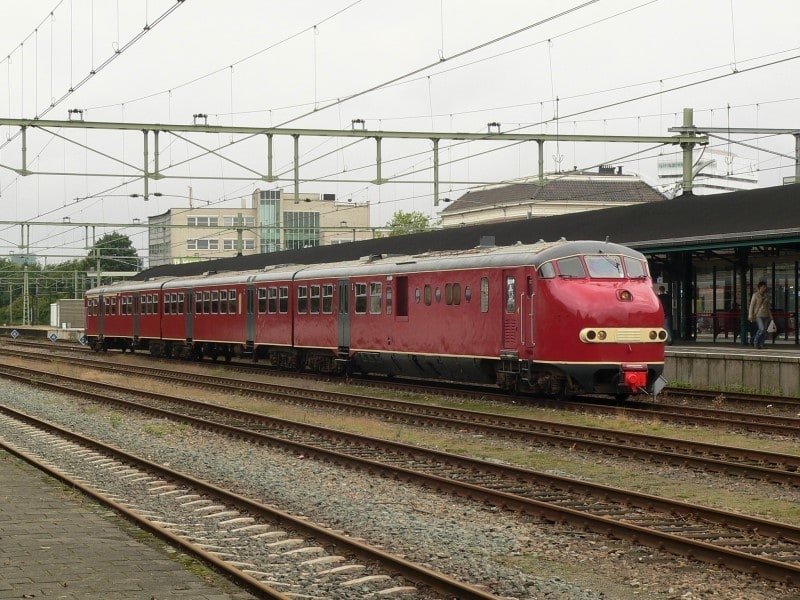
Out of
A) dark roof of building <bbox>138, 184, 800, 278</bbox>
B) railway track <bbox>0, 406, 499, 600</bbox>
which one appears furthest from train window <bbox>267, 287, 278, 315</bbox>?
Result: railway track <bbox>0, 406, 499, 600</bbox>

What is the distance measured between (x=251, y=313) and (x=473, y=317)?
14.3 meters

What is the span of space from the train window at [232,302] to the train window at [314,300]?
6384 millimetres

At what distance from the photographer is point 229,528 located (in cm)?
1105

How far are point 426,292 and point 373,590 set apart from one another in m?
18.1

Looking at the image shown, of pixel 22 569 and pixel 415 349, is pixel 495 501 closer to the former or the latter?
pixel 22 569

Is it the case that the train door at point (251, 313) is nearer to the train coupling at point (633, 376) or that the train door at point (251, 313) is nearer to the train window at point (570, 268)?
the train window at point (570, 268)

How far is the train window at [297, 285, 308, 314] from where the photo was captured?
3328 centimetres

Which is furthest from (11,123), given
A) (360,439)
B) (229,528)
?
(229,528)

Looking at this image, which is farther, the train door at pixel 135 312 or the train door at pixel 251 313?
the train door at pixel 135 312

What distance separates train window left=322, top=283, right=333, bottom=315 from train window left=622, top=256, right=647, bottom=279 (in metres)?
10.9

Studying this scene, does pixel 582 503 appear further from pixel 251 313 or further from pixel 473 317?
pixel 251 313

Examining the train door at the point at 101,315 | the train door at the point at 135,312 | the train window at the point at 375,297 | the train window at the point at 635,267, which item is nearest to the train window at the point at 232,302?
the train window at the point at 375,297

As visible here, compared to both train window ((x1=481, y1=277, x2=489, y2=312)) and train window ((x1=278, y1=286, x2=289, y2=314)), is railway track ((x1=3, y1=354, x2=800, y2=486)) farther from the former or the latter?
train window ((x1=278, y1=286, x2=289, y2=314))

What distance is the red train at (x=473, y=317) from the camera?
71.1 feet
